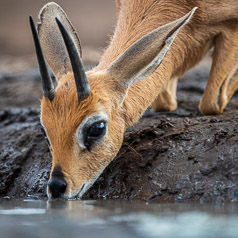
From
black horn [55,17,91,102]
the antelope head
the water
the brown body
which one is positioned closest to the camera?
the water

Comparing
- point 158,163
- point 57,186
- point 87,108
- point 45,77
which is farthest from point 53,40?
point 57,186

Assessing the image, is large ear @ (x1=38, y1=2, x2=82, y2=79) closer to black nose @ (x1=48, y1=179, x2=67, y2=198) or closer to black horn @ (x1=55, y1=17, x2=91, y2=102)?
black horn @ (x1=55, y1=17, x2=91, y2=102)

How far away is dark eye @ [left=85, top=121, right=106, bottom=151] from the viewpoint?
599 centimetres

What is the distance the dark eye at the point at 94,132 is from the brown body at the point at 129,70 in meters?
0.07

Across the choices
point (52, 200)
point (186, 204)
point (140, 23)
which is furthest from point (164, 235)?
point (140, 23)

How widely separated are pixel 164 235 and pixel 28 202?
2.93m

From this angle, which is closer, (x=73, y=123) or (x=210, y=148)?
(x=73, y=123)

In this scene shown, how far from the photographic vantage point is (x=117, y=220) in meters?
4.19

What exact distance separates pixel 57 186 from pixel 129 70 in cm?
164

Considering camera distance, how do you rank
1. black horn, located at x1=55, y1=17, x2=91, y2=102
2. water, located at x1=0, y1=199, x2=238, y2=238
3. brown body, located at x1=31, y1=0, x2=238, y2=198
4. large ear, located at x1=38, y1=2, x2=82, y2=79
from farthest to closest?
large ear, located at x1=38, y1=2, x2=82, y2=79
brown body, located at x1=31, y1=0, x2=238, y2=198
black horn, located at x1=55, y1=17, x2=91, y2=102
water, located at x1=0, y1=199, x2=238, y2=238

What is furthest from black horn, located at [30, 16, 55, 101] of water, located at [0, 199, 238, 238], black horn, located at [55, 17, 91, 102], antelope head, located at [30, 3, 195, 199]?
water, located at [0, 199, 238, 238]

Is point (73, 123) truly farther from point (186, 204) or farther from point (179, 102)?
point (179, 102)

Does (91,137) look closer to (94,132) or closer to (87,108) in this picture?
(94,132)

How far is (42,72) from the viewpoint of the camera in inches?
235
